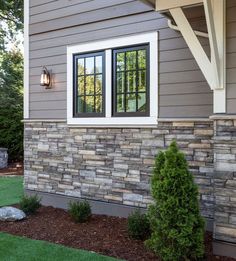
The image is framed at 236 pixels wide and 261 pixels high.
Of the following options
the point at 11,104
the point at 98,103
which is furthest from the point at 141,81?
the point at 11,104

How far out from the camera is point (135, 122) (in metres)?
5.30

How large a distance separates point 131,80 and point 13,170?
7.07 meters

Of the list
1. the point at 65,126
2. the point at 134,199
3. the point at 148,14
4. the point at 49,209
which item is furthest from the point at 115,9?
the point at 49,209

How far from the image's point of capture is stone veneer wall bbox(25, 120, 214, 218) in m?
4.74

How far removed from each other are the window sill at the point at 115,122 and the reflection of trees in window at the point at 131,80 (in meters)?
0.14

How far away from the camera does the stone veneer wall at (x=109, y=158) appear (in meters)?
4.74

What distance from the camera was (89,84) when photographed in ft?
19.5

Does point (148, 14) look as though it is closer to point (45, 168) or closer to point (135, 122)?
point (135, 122)

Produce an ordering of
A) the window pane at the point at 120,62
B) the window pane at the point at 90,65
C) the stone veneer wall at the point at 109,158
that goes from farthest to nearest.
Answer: the window pane at the point at 90,65 → the window pane at the point at 120,62 → the stone veneer wall at the point at 109,158

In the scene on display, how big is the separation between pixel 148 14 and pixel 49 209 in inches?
138

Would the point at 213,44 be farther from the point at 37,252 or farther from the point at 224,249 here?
the point at 37,252

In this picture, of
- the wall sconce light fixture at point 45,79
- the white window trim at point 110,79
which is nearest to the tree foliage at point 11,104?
the wall sconce light fixture at point 45,79

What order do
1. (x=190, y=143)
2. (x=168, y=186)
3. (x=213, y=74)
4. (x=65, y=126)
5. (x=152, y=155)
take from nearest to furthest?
(x=168, y=186) < (x=213, y=74) < (x=190, y=143) < (x=152, y=155) < (x=65, y=126)

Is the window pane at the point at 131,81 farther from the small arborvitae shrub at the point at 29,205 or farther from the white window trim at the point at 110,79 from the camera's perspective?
the small arborvitae shrub at the point at 29,205
